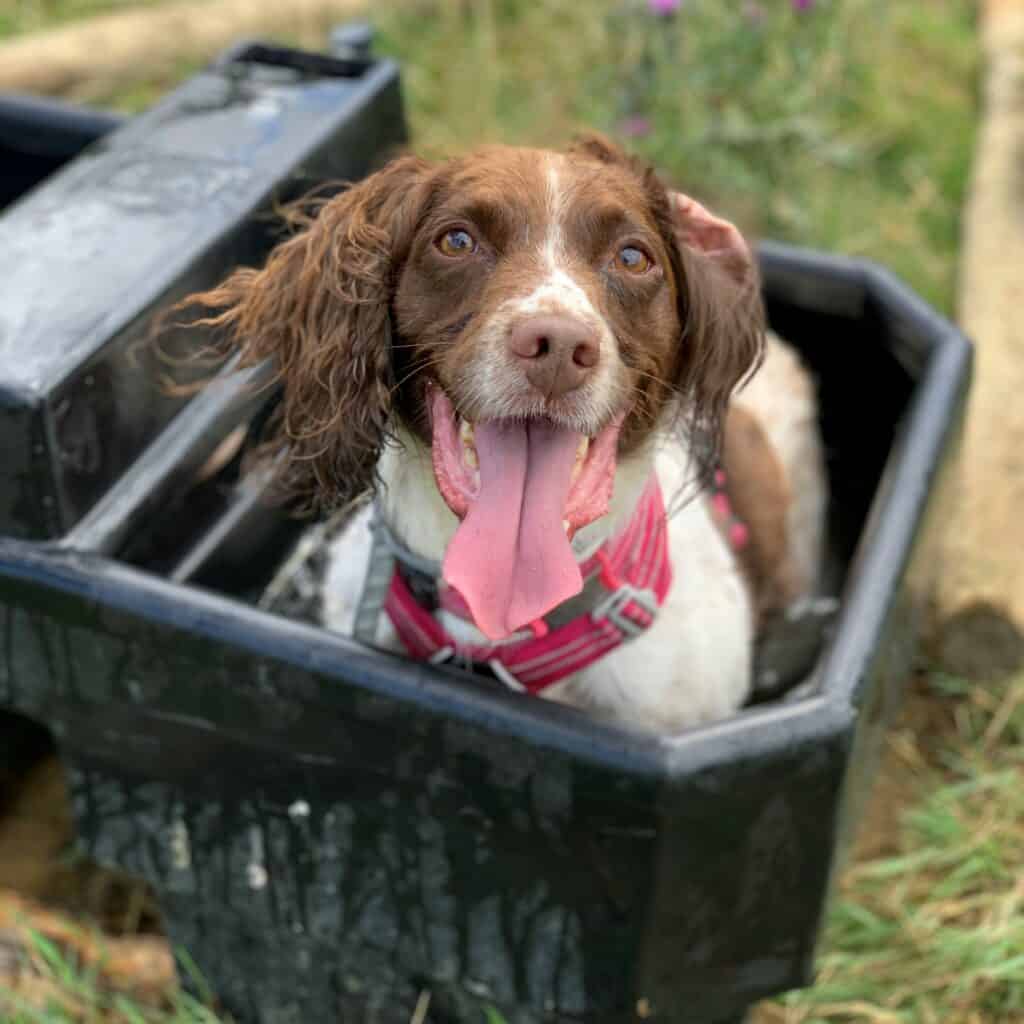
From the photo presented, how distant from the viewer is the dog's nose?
172 cm

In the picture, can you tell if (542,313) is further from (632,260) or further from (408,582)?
(408,582)

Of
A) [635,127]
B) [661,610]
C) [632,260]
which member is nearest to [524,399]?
[632,260]

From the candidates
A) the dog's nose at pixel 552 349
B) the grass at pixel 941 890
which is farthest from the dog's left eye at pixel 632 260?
the grass at pixel 941 890

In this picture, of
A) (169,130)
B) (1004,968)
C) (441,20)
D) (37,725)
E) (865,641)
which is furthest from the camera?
(441,20)

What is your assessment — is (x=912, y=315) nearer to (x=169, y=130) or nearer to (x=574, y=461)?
(x=574, y=461)

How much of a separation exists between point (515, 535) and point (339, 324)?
37 cm

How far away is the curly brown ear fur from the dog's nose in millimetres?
365

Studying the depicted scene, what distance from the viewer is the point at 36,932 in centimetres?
255

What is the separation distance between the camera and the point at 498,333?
1.75m

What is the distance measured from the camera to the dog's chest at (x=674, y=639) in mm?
2250

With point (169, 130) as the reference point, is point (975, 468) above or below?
below

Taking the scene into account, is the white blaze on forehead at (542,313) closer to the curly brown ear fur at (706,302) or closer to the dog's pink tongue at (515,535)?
the dog's pink tongue at (515,535)

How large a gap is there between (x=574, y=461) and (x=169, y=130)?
4.26 feet

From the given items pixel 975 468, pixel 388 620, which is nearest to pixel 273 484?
pixel 388 620
